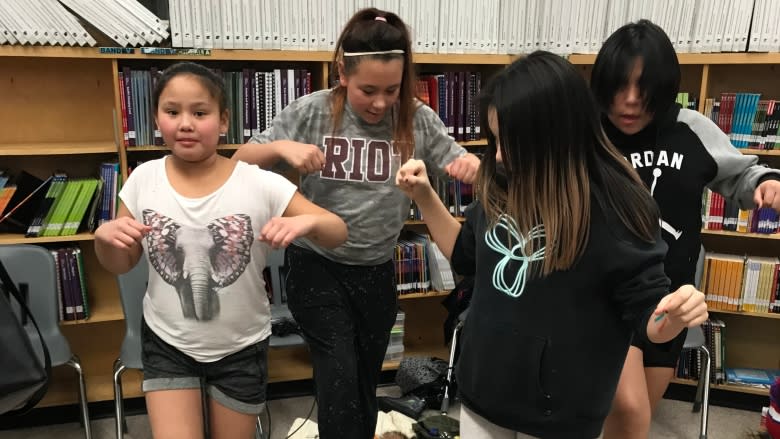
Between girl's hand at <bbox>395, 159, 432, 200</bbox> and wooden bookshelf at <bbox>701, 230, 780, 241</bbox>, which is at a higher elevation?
girl's hand at <bbox>395, 159, 432, 200</bbox>

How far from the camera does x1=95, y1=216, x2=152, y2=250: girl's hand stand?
57.0 inches

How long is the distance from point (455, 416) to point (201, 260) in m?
1.82

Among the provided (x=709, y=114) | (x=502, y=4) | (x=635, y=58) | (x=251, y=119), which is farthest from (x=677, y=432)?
(x=251, y=119)

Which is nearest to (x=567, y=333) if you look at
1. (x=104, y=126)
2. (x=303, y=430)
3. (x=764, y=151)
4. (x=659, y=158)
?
(x=659, y=158)

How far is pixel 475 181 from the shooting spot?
1.48 meters

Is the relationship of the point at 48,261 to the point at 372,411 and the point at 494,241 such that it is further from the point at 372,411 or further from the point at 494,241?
the point at 494,241

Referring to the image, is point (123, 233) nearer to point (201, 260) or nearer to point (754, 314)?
point (201, 260)

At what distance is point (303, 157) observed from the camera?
5.46ft

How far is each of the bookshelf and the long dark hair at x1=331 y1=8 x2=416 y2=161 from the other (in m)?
1.05

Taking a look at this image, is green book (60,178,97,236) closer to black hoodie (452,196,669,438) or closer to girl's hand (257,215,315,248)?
girl's hand (257,215,315,248)

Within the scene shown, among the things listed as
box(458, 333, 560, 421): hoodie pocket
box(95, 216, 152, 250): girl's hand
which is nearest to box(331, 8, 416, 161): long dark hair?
box(95, 216, 152, 250): girl's hand

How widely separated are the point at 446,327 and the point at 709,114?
5.46ft

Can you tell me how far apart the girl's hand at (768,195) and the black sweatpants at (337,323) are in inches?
42.1

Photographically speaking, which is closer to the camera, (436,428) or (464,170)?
(464,170)
